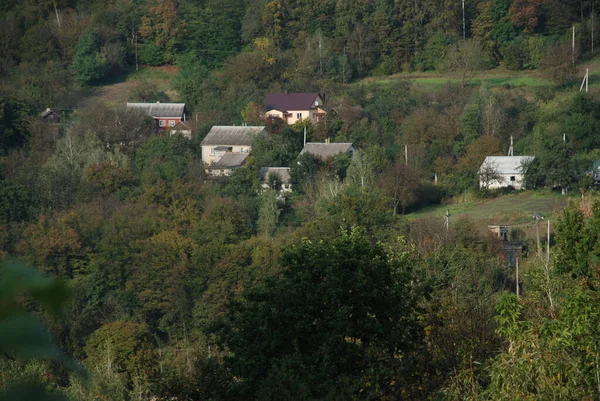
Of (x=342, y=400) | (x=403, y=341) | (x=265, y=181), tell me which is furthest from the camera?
(x=265, y=181)

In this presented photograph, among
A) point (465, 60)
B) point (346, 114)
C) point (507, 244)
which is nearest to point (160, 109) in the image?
point (346, 114)

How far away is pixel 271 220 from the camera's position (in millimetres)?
19484

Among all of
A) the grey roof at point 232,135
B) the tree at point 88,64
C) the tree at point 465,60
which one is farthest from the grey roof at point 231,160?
the tree at point 88,64

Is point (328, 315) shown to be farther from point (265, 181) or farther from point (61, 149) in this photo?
point (61, 149)

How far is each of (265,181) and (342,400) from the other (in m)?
17.3

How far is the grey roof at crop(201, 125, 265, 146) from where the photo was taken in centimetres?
2581

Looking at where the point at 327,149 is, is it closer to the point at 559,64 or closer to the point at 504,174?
the point at 504,174

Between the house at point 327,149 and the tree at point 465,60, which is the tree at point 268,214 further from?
the tree at point 465,60

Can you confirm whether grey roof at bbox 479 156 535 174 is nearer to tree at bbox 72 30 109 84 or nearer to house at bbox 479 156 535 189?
house at bbox 479 156 535 189

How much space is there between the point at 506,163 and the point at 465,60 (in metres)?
7.73

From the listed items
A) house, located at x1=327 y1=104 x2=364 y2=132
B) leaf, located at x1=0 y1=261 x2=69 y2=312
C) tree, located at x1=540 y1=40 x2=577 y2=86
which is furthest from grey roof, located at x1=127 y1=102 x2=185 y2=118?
leaf, located at x1=0 y1=261 x2=69 y2=312

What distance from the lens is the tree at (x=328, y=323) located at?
5836 millimetres

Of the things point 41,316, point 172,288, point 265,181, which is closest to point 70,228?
point 172,288

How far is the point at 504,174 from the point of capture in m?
21.9
